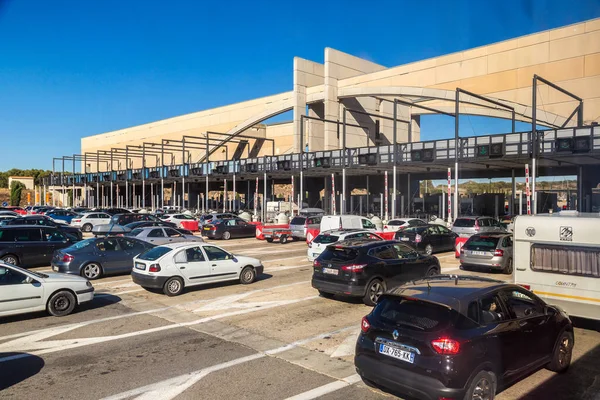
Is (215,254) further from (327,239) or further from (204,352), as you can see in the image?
(204,352)

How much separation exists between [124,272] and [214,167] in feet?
113

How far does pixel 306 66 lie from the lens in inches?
2060

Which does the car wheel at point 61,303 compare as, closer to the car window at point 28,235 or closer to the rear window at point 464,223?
the car window at point 28,235

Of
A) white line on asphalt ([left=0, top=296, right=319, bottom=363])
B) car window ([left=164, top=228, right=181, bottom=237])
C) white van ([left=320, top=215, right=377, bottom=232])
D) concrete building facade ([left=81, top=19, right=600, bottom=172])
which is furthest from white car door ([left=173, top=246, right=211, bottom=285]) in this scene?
concrete building facade ([left=81, top=19, right=600, bottom=172])

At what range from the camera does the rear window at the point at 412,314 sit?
218 inches

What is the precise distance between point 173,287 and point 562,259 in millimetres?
9100

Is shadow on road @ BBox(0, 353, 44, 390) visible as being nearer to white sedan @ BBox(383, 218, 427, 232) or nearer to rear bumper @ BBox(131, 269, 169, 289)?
rear bumper @ BBox(131, 269, 169, 289)

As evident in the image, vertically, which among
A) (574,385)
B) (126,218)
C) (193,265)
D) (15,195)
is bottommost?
(574,385)

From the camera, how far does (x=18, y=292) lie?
959 centimetres

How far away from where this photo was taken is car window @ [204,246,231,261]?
523 inches

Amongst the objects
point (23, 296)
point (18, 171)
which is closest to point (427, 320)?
point (23, 296)

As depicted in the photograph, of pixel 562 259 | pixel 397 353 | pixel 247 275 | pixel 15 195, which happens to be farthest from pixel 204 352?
pixel 15 195

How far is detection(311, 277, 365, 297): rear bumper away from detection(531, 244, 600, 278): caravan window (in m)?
3.67

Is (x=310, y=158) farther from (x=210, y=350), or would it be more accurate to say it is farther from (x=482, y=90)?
(x=210, y=350)
